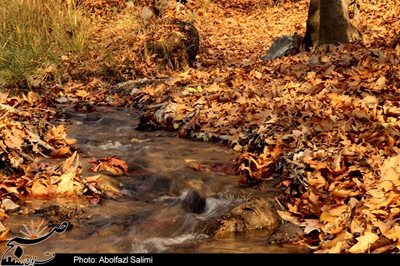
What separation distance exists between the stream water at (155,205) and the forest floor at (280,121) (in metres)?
0.22

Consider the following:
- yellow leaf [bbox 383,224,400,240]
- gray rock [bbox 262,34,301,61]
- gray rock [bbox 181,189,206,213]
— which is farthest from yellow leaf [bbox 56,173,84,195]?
gray rock [bbox 262,34,301,61]

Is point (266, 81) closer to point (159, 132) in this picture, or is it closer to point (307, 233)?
point (159, 132)

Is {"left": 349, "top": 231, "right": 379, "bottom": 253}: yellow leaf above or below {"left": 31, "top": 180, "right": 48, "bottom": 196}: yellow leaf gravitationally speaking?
above

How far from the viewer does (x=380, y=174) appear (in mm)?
3217

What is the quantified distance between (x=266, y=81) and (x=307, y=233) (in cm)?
457

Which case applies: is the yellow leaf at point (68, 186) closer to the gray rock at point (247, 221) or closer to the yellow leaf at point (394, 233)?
the gray rock at point (247, 221)

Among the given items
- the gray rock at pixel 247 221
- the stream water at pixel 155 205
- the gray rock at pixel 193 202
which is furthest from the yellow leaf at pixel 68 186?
the gray rock at pixel 247 221

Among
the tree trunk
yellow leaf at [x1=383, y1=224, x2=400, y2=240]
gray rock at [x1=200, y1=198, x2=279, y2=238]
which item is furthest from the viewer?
the tree trunk

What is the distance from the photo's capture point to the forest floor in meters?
3.08

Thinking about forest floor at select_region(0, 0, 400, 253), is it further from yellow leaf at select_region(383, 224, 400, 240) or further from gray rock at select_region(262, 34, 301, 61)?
gray rock at select_region(262, 34, 301, 61)

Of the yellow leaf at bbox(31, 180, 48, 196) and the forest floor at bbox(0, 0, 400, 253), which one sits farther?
the yellow leaf at bbox(31, 180, 48, 196)

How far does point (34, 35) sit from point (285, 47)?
17.0 feet

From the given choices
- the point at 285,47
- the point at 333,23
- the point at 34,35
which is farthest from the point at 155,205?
the point at 285,47

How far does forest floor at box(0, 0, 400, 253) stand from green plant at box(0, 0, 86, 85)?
374mm
